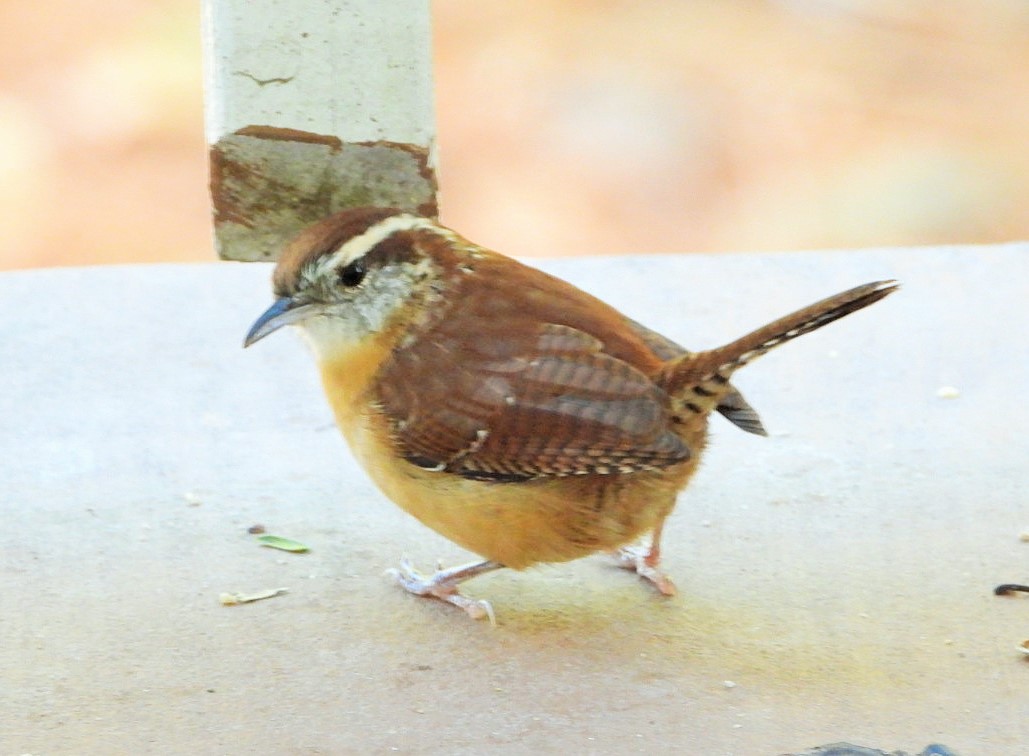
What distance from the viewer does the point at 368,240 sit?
3670 millimetres

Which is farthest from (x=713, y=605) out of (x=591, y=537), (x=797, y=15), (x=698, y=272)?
(x=797, y=15)

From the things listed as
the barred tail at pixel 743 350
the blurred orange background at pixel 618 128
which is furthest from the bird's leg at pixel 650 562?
the blurred orange background at pixel 618 128

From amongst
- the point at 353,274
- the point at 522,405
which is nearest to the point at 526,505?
the point at 522,405

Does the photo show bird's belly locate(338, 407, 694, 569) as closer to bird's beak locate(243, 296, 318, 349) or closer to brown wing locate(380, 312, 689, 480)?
brown wing locate(380, 312, 689, 480)

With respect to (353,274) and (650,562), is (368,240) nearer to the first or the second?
(353,274)

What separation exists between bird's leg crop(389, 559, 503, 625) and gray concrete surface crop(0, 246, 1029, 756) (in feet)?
0.14

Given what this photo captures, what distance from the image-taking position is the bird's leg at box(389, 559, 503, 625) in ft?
12.5

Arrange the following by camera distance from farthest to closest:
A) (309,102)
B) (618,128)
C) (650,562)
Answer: (618,128), (309,102), (650,562)

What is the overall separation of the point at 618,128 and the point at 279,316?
22.2ft

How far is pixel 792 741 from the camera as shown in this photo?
322cm

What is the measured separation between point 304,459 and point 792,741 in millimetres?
1827

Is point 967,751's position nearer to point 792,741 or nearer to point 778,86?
point 792,741

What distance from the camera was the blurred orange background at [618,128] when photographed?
30.6 ft

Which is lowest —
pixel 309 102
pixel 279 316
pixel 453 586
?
pixel 453 586
